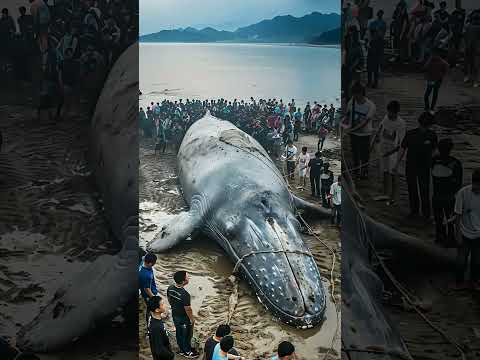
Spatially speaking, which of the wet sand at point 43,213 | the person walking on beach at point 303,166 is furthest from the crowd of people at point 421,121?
the wet sand at point 43,213

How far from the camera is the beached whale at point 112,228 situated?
14.2ft

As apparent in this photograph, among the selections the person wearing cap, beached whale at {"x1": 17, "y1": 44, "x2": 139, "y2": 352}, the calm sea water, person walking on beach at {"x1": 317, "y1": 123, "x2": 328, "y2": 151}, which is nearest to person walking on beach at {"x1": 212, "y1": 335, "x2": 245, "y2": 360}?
the person wearing cap

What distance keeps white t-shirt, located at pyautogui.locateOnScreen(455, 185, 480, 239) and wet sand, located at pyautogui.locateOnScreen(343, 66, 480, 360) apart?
0.43ft

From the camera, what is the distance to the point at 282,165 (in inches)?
186

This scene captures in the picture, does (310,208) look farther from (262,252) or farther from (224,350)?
(224,350)

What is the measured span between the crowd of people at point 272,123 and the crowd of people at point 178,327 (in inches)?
46.8

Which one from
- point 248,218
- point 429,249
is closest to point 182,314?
point 248,218

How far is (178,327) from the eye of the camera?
4.30 m

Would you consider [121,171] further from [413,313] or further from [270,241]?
[413,313]

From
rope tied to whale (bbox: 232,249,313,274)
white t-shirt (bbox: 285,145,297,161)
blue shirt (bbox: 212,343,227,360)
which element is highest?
white t-shirt (bbox: 285,145,297,161)

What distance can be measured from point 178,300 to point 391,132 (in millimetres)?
2238

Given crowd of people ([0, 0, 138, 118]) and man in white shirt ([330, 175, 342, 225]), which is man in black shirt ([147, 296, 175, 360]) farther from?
crowd of people ([0, 0, 138, 118])

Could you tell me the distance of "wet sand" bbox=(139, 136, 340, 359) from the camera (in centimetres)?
417

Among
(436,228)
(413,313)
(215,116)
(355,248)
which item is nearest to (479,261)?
(436,228)
